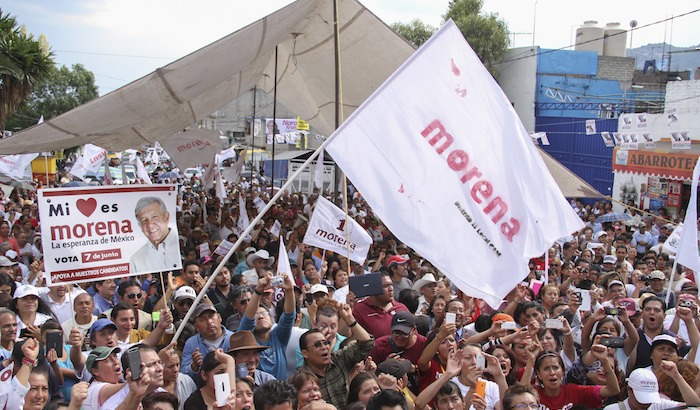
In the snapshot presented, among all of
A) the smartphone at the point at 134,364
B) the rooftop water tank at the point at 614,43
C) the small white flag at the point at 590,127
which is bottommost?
the smartphone at the point at 134,364

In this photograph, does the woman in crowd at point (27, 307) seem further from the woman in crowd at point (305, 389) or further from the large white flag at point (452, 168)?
the large white flag at point (452, 168)

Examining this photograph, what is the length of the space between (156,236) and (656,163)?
64.6 ft

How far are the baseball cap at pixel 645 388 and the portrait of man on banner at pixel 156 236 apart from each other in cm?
393

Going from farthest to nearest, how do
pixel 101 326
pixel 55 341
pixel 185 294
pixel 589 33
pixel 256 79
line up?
pixel 589 33
pixel 256 79
pixel 185 294
pixel 101 326
pixel 55 341

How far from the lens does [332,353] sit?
5430 mm

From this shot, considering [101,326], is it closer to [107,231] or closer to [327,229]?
[107,231]

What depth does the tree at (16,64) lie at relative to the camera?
18.8 m

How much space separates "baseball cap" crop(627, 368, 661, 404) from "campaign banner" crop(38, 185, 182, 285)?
396 centimetres

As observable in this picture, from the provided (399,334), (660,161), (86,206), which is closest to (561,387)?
(399,334)

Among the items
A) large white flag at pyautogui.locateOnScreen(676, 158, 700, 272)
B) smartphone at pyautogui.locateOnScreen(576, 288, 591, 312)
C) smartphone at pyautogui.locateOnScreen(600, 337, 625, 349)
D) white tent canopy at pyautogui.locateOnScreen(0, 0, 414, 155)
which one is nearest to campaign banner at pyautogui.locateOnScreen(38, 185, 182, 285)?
white tent canopy at pyautogui.locateOnScreen(0, 0, 414, 155)

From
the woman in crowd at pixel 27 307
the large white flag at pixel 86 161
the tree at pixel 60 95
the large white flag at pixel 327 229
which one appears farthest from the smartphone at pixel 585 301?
the tree at pixel 60 95

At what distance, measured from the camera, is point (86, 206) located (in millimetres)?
6148

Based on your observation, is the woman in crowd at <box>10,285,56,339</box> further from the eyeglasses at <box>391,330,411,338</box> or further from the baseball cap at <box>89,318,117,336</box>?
the eyeglasses at <box>391,330,411,338</box>

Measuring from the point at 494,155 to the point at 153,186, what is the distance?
10.4 feet
